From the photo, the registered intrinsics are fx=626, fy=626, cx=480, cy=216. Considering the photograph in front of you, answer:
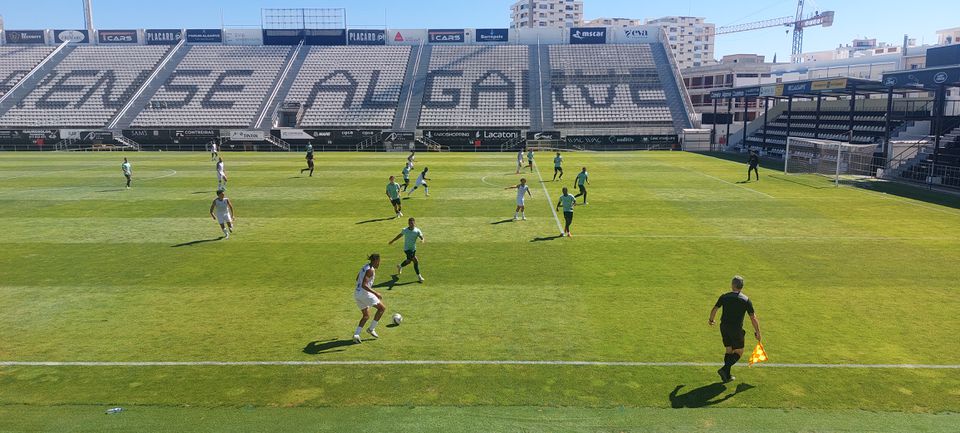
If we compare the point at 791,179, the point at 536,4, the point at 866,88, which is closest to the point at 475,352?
the point at 791,179

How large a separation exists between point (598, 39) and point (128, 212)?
224 ft

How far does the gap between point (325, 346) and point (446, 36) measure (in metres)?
75.5

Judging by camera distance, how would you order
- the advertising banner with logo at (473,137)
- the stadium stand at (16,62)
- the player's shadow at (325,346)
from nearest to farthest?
the player's shadow at (325,346) → the advertising banner with logo at (473,137) → the stadium stand at (16,62)

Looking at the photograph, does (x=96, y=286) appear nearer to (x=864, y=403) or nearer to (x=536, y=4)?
(x=864, y=403)

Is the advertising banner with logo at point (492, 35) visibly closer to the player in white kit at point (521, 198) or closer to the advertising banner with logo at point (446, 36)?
the advertising banner with logo at point (446, 36)

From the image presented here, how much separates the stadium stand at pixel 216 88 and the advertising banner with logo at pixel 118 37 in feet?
26.8

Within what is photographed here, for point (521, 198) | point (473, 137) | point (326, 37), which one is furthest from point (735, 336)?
point (326, 37)

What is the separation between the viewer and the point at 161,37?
81.5m

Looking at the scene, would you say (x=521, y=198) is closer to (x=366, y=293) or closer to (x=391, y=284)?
(x=391, y=284)

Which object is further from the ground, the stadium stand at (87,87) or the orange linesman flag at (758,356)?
the stadium stand at (87,87)

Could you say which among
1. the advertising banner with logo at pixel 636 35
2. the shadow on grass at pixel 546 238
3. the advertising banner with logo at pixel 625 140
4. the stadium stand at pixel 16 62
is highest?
the advertising banner with logo at pixel 636 35

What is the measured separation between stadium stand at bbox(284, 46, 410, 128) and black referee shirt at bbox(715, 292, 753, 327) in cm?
5876

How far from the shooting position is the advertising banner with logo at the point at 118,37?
81.0 meters

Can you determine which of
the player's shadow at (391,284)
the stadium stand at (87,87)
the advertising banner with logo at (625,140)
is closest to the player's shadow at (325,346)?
the player's shadow at (391,284)
